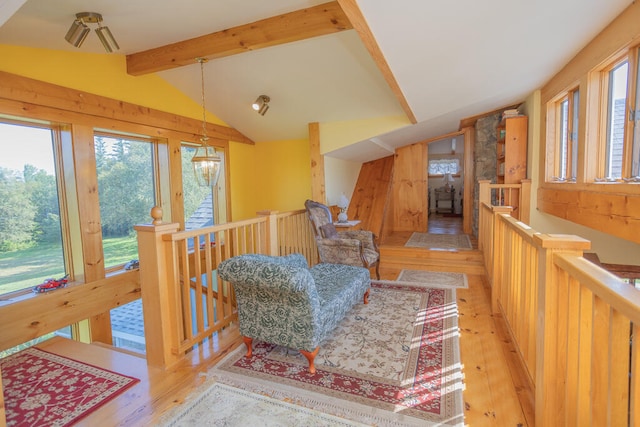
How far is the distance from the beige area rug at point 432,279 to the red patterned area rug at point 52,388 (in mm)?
2991

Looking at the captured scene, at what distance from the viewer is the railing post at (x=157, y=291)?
2.16 metres

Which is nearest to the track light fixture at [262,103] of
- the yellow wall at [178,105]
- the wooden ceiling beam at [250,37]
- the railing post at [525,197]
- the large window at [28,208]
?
the wooden ceiling beam at [250,37]

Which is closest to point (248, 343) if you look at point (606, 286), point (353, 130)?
point (606, 286)

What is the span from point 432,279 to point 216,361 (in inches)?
113

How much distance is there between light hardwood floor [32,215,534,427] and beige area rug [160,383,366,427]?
12cm

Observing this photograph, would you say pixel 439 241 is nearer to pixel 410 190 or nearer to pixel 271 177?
pixel 410 190

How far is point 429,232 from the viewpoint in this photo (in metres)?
6.58

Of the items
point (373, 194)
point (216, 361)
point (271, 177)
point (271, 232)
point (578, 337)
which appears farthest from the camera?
point (373, 194)

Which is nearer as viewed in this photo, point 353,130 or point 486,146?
point 353,130

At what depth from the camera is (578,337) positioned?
1.17 m

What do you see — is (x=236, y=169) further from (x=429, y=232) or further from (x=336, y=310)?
(x=429, y=232)

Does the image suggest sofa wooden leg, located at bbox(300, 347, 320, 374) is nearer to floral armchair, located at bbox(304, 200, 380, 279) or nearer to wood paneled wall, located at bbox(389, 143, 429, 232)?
floral armchair, located at bbox(304, 200, 380, 279)

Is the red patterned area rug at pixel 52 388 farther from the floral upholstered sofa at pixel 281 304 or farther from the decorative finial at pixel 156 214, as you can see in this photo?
the decorative finial at pixel 156 214

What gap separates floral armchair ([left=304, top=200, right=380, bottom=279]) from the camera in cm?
362
